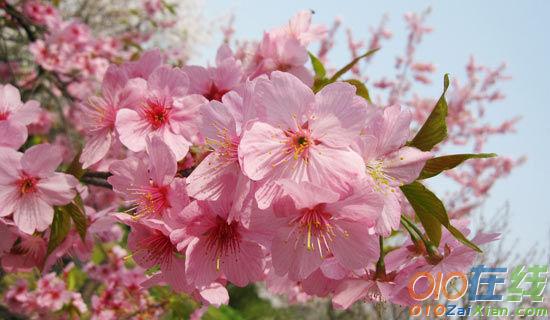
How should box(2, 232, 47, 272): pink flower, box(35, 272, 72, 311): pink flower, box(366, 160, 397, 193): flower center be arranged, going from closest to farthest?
box(366, 160, 397, 193): flower center < box(2, 232, 47, 272): pink flower < box(35, 272, 72, 311): pink flower

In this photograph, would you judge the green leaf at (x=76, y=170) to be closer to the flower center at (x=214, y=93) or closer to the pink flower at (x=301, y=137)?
the flower center at (x=214, y=93)

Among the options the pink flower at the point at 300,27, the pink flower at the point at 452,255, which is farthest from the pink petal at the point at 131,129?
the pink flower at the point at 452,255

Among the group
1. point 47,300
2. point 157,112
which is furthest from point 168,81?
point 47,300

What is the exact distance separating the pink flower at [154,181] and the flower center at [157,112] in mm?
160

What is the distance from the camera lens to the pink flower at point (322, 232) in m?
0.81

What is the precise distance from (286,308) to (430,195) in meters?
5.58

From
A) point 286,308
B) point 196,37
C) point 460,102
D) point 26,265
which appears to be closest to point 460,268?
point 26,265

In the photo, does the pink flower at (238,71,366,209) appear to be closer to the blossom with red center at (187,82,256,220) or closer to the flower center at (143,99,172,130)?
the blossom with red center at (187,82,256,220)

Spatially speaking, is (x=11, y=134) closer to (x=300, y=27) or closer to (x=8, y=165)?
(x=8, y=165)

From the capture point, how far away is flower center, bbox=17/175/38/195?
1150mm

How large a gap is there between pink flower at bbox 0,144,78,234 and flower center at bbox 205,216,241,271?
1.31ft

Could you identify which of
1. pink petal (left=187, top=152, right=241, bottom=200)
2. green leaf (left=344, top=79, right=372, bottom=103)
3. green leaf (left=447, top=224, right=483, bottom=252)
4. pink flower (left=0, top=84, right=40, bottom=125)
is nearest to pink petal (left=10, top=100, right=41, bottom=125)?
pink flower (left=0, top=84, right=40, bottom=125)

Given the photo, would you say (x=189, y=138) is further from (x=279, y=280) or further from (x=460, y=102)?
(x=460, y=102)

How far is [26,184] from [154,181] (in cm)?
37
